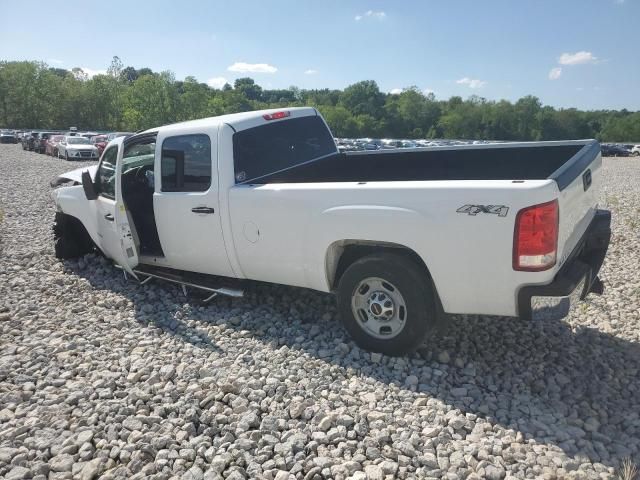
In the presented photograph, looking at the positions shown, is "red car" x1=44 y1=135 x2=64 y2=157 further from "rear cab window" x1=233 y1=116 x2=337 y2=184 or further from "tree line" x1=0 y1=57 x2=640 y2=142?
"tree line" x1=0 y1=57 x2=640 y2=142

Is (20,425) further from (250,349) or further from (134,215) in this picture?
(134,215)

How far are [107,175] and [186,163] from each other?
1428 millimetres

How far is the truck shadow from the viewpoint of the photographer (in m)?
3.21

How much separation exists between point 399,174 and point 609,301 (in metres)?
2.65

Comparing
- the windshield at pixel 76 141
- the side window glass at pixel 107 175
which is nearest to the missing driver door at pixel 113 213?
the side window glass at pixel 107 175

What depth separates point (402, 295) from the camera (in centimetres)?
381

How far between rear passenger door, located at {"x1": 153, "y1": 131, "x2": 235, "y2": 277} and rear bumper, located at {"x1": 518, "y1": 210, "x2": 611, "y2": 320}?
269 cm

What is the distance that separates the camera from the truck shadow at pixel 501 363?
321 centimetres

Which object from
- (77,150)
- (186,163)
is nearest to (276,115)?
(186,163)

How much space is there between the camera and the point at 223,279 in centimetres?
573

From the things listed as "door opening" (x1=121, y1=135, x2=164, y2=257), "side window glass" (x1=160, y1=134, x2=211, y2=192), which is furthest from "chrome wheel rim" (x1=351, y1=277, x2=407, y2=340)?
"door opening" (x1=121, y1=135, x2=164, y2=257)

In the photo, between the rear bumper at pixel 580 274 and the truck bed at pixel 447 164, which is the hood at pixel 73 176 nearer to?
the truck bed at pixel 447 164

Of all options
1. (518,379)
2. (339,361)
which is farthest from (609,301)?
(339,361)

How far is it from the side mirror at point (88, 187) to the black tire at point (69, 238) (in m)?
1.37
